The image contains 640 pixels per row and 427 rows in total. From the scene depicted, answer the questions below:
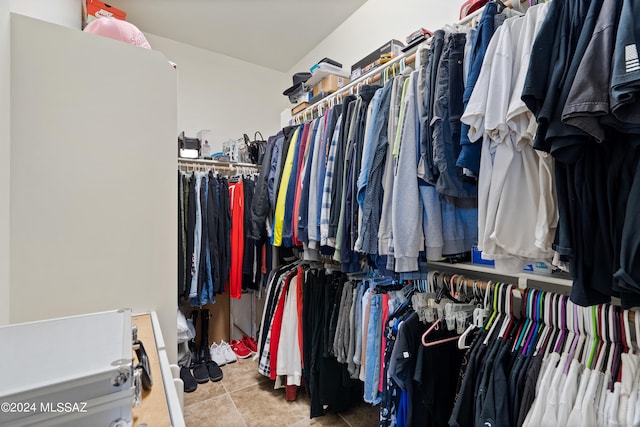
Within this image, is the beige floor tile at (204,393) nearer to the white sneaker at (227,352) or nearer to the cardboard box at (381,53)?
the white sneaker at (227,352)

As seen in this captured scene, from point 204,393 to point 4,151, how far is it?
1839 millimetres

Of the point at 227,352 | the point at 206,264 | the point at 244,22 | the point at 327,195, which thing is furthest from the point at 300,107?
the point at 227,352

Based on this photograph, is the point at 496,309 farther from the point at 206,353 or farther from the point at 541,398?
the point at 206,353

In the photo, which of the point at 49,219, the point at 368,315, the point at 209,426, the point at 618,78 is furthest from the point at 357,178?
the point at 209,426

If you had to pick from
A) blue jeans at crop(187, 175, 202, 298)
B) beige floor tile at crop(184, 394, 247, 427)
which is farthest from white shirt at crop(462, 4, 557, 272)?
blue jeans at crop(187, 175, 202, 298)

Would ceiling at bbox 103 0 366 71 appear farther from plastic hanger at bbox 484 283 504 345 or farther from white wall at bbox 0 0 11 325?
plastic hanger at bbox 484 283 504 345

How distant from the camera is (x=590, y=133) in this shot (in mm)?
636

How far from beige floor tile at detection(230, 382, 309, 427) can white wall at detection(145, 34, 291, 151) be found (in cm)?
230

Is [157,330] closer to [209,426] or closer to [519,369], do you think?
[209,426]

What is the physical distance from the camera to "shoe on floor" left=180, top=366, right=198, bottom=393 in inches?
79.5

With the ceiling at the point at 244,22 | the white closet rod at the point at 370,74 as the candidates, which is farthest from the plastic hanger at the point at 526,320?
the ceiling at the point at 244,22

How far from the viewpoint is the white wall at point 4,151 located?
2.93 feet

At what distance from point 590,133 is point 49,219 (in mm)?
1607

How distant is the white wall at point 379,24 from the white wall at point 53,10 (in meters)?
1.89
